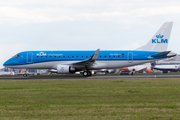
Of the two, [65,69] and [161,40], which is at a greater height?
[161,40]

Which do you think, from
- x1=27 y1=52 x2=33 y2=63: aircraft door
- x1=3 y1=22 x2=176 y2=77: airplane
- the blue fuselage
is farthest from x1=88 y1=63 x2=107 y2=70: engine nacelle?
x1=27 y1=52 x2=33 y2=63: aircraft door

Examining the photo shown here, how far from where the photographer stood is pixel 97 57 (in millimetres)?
33625

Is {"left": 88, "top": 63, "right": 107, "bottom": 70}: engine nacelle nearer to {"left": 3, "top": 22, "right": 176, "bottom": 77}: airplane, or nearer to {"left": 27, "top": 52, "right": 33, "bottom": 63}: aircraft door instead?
{"left": 3, "top": 22, "right": 176, "bottom": 77}: airplane

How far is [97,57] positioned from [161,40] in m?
9.87

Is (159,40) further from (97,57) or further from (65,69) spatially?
(65,69)

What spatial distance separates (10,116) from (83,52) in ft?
89.0

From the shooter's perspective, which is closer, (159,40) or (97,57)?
(97,57)

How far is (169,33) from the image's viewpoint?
35781 millimetres

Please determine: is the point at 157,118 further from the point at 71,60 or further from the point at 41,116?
the point at 71,60

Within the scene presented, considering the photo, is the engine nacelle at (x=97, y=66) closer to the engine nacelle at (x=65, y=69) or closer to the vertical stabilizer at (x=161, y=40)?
the engine nacelle at (x=65, y=69)

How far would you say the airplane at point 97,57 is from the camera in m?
33.7

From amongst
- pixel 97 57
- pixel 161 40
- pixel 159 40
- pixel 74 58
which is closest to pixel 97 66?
pixel 97 57

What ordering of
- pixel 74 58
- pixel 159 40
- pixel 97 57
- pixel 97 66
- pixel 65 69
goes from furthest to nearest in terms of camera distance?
pixel 159 40
pixel 74 58
pixel 97 66
pixel 97 57
pixel 65 69

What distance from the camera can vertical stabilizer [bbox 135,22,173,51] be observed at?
117 ft
